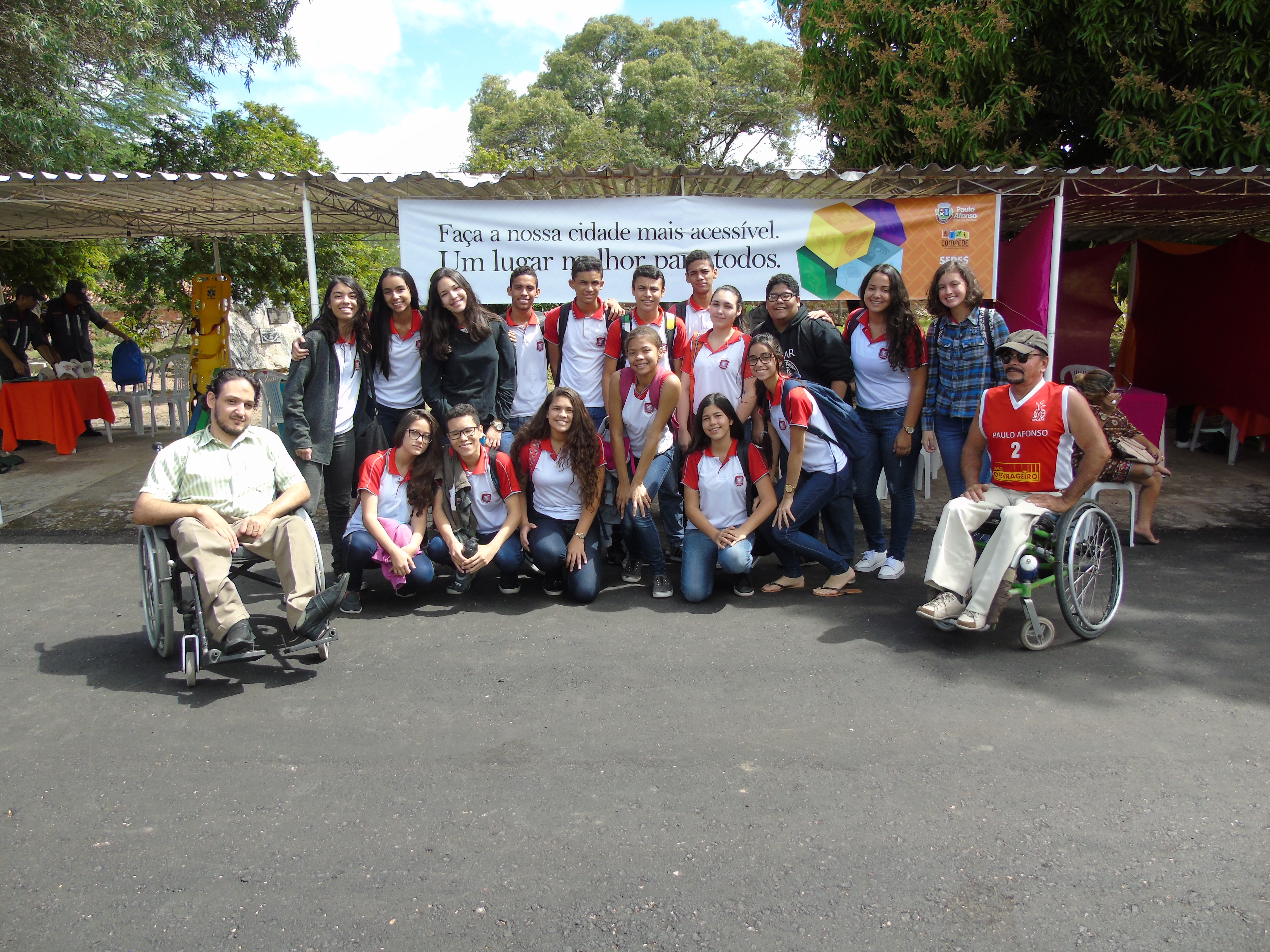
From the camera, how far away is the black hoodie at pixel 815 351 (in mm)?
5039

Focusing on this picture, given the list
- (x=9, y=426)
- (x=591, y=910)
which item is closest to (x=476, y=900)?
(x=591, y=910)

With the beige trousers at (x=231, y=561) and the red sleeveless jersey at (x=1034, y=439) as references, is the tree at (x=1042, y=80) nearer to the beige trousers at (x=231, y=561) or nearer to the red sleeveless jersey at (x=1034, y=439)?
the red sleeveless jersey at (x=1034, y=439)

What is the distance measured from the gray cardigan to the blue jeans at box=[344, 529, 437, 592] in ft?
1.66

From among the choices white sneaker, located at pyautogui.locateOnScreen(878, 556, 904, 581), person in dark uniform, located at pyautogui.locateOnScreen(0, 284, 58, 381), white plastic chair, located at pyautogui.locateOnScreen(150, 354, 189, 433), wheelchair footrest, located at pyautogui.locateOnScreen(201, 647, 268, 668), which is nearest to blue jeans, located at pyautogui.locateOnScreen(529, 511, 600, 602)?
wheelchair footrest, located at pyautogui.locateOnScreen(201, 647, 268, 668)

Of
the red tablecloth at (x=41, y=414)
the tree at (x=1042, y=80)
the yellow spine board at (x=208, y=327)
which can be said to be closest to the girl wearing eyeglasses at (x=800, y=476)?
the tree at (x=1042, y=80)

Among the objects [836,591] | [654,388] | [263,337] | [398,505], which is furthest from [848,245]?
[263,337]

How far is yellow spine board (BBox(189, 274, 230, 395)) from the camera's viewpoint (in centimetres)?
1029

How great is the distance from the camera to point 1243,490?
23.7 feet

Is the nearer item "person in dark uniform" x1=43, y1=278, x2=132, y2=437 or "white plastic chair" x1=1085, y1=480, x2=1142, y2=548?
"white plastic chair" x1=1085, y1=480, x2=1142, y2=548

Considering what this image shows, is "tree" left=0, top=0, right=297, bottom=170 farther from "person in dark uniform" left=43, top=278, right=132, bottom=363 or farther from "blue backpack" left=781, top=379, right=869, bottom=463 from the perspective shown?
"blue backpack" left=781, top=379, right=869, bottom=463

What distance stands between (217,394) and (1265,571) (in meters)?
5.82

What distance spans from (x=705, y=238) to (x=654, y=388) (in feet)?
6.44

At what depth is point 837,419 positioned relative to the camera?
4871mm

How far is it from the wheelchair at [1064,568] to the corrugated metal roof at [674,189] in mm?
2826
